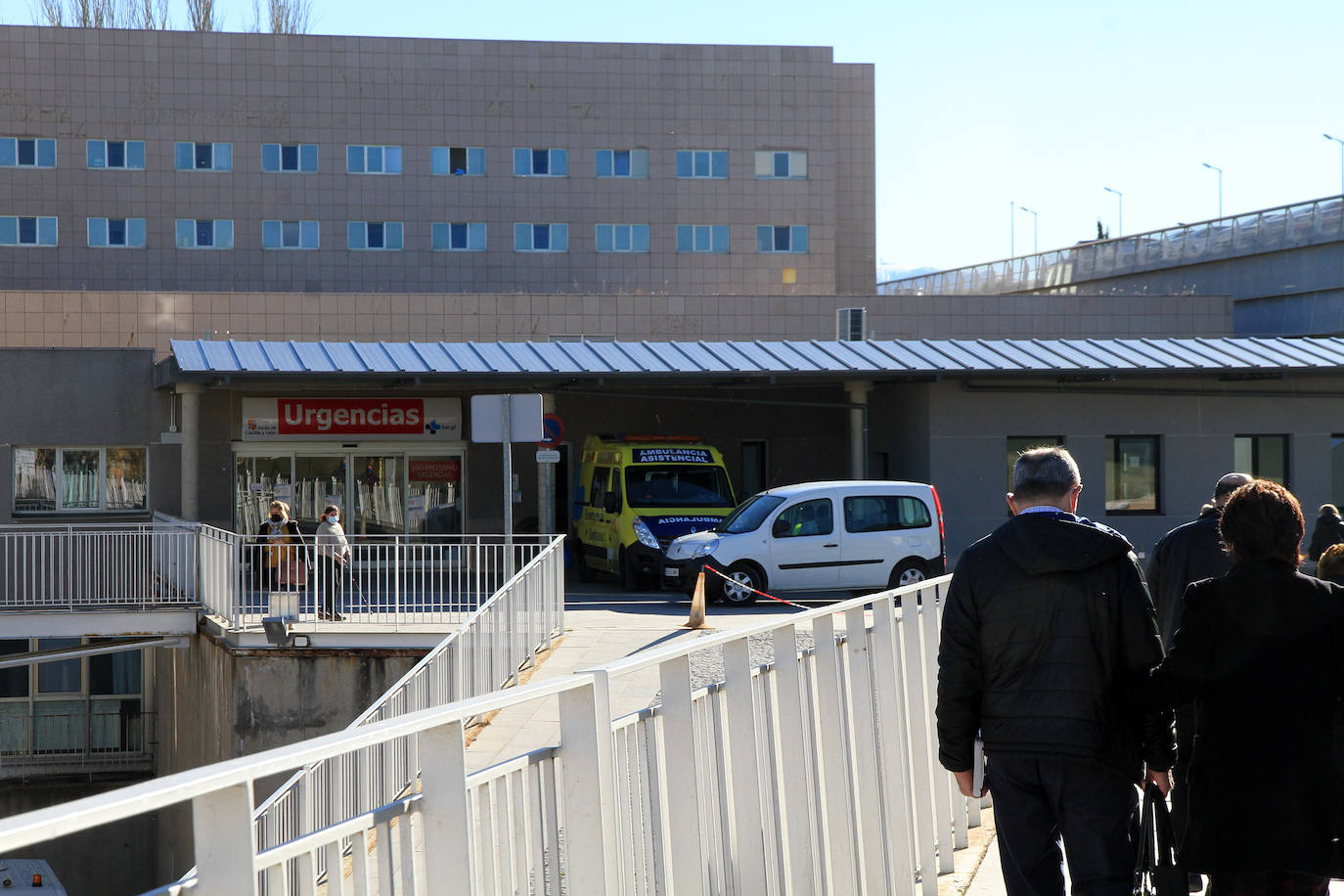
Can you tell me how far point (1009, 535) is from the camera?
4.26 metres

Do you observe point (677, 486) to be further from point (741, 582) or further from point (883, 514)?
point (883, 514)

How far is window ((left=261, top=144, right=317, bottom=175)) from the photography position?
4550 cm

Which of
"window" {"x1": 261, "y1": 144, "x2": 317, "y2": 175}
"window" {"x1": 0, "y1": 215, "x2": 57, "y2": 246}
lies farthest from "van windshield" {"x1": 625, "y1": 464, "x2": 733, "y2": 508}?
"window" {"x1": 0, "y1": 215, "x2": 57, "y2": 246}

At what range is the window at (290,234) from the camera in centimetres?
4550

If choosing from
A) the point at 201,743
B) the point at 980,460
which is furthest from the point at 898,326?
the point at 201,743

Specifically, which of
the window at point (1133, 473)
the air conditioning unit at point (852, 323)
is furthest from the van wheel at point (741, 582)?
the air conditioning unit at point (852, 323)

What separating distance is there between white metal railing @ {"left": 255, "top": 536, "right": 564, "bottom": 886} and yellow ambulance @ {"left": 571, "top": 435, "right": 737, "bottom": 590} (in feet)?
16.4

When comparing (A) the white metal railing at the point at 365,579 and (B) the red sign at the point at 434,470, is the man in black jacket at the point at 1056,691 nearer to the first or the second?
(A) the white metal railing at the point at 365,579

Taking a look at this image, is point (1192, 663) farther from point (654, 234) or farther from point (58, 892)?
point (654, 234)

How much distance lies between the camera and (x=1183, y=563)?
6.16 m

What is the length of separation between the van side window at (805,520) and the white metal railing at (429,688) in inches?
166

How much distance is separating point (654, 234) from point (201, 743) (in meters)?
31.4

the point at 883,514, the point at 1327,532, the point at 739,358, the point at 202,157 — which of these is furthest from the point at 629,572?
the point at 202,157

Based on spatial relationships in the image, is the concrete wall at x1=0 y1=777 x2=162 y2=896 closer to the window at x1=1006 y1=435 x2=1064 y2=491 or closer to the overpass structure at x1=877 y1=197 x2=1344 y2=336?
the window at x1=1006 y1=435 x2=1064 y2=491
